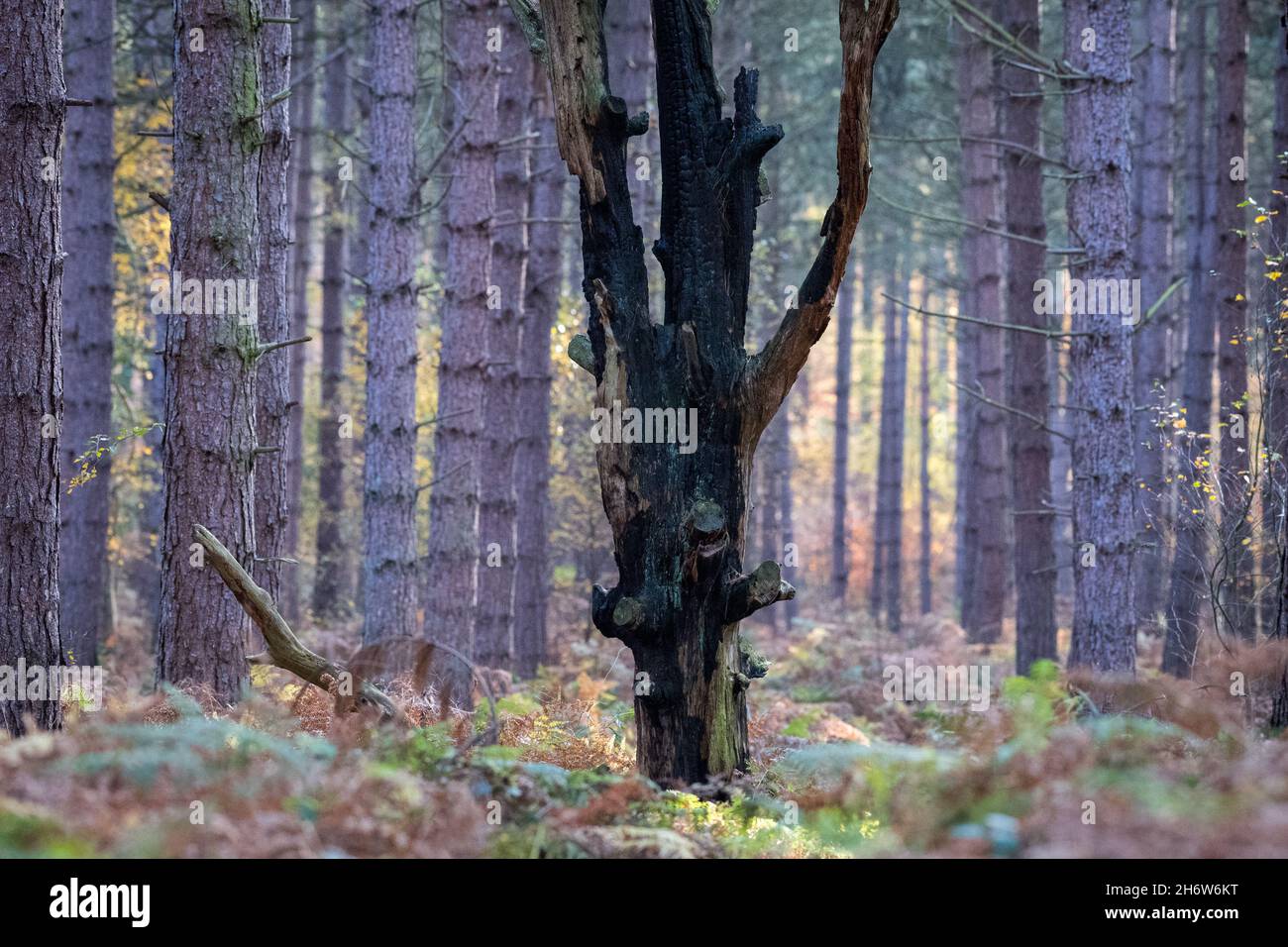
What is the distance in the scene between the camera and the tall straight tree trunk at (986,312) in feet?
60.8

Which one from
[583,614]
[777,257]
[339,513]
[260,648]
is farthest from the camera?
[777,257]

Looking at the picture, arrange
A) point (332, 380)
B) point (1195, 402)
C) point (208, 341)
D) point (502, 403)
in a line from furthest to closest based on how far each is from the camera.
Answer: point (332, 380), point (1195, 402), point (502, 403), point (208, 341)

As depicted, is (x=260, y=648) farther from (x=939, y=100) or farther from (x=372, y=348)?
(x=939, y=100)

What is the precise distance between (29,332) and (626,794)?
167 inches

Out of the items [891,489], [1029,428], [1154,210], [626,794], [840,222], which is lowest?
[626,794]

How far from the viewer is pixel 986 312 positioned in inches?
723

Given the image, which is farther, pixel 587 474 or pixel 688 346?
pixel 587 474

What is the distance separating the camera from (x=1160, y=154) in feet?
59.2

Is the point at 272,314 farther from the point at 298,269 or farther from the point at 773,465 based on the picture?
the point at 773,465

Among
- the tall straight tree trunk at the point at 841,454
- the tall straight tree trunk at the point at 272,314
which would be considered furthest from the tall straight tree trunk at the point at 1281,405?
the tall straight tree trunk at the point at 841,454

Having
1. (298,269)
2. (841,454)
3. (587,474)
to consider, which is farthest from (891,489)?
(298,269)

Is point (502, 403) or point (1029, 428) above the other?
point (502, 403)
